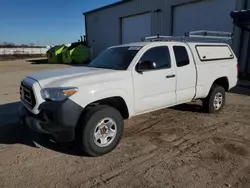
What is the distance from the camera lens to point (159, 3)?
17.2m

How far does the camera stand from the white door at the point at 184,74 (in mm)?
4973

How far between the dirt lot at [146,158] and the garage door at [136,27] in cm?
1479

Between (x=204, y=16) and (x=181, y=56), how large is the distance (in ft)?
33.5

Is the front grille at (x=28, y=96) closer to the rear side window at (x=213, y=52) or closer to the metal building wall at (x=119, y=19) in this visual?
the rear side window at (x=213, y=52)

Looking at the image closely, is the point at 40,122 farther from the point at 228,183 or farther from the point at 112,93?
the point at 228,183

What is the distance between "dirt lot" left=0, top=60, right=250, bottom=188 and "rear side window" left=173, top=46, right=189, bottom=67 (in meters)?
1.37

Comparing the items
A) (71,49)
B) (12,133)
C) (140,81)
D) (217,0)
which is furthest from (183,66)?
(71,49)

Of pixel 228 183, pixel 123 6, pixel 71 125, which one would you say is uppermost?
pixel 123 6

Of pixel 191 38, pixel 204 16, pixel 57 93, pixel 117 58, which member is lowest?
pixel 57 93

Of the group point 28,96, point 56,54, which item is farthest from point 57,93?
point 56,54

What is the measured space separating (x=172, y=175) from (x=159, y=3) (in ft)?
52.9

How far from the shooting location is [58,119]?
3.41m

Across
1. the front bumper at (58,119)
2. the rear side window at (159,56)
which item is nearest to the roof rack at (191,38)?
the rear side window at (159,56)

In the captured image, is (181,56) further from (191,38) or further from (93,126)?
(93,126)
